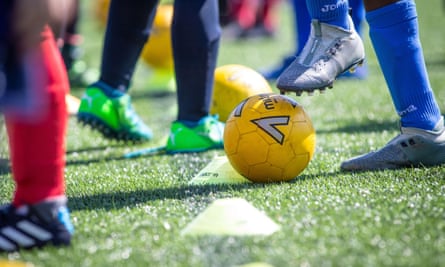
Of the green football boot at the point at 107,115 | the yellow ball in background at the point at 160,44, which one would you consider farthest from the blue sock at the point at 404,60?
the yellow ball in background at the point at 160,44

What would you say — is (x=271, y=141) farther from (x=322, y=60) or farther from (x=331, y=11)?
Result: (x=331, y=11)

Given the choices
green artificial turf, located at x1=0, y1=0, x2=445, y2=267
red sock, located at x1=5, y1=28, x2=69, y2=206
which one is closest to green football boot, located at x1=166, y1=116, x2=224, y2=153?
green artificial turf, located at x1=0, y1=0, x2=445, y2=267

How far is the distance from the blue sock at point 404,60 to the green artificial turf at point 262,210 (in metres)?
0.27

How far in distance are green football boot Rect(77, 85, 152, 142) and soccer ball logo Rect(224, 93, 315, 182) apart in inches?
47.3

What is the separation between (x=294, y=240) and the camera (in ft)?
7.49

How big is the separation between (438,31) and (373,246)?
8.19 meters

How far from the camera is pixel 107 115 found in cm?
411

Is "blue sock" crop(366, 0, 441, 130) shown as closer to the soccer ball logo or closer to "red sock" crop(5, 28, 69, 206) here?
the soccer ball logo

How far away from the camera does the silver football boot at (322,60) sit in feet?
9.73

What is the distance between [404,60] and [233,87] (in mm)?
1337

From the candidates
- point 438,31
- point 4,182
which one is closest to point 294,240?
point 4,182

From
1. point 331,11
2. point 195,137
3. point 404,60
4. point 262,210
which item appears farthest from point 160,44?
point 262,210

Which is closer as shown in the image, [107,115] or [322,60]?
[322,60]

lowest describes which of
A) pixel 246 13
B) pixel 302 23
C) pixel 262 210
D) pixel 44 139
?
pixel 246 13
